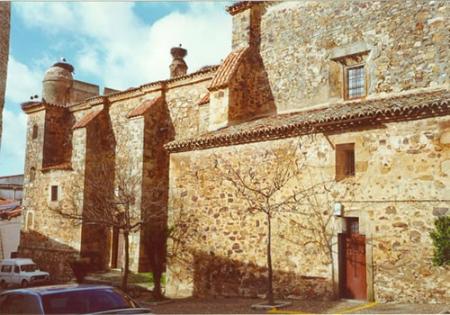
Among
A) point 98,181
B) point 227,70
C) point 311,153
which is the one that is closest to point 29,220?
point 98,181

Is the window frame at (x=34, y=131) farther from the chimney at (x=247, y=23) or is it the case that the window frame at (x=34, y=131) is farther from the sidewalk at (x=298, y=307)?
the sidewalk at (x=298, y=307)

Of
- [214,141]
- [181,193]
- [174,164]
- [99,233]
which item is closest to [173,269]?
[181,193]

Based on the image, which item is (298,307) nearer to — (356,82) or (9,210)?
(356,82)

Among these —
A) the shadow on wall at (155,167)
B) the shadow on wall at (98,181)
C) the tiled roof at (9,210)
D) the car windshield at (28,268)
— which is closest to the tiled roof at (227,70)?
the shadow on wall at (155,167)

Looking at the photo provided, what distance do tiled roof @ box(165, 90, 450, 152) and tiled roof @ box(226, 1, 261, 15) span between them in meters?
4.45

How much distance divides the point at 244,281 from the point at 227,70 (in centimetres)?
726

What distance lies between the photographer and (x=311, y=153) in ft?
41.4

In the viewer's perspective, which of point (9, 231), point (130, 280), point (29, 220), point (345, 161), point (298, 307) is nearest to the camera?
point (298, 307)

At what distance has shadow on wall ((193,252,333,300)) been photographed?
476 inches

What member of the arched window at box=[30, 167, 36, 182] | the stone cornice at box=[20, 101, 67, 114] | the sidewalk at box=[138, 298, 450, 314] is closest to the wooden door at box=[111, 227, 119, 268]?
the arched window at box=[30, 167, 36, 182]

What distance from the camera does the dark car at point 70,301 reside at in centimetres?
639

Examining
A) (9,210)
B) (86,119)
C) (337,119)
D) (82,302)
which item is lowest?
(82,302)

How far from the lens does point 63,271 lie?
2267 cm

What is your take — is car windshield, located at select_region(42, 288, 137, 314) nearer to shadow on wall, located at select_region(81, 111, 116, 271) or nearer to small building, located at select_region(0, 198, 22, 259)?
shadow on wall, located at select_region(81, 111, 116, 271)
